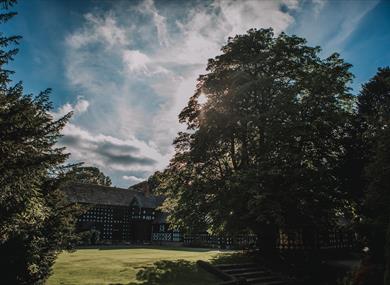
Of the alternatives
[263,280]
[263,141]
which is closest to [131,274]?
[263,280]

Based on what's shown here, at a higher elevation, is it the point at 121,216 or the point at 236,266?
the point at 121,216

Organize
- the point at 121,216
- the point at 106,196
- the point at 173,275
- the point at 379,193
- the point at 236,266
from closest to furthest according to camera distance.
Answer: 1. the point at 379,193
2. the point at 173,275
3. the point at 236,266
4. the point at 106,196
5. the point at 121,216

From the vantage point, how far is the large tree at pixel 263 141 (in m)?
18.5

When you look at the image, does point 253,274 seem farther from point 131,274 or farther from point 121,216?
point 121,216

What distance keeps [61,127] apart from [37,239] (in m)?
3.90

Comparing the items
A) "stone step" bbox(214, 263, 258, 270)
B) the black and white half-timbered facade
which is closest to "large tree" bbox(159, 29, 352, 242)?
"stone step" bbox(214, 263, 258, 270)

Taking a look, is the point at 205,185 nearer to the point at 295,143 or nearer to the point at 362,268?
the point at 295,143

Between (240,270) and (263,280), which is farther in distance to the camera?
(240,270)

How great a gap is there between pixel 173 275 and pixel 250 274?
4734mm

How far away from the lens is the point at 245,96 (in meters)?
21.6

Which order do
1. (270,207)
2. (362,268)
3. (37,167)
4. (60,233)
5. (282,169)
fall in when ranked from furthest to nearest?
(282,169) < (270,207) < (362,268) < (60,233) < (37,167)

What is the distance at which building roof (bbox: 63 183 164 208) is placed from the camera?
173 feet

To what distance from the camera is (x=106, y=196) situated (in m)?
56.0

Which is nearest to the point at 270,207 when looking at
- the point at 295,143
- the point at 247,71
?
the point at 295,143
